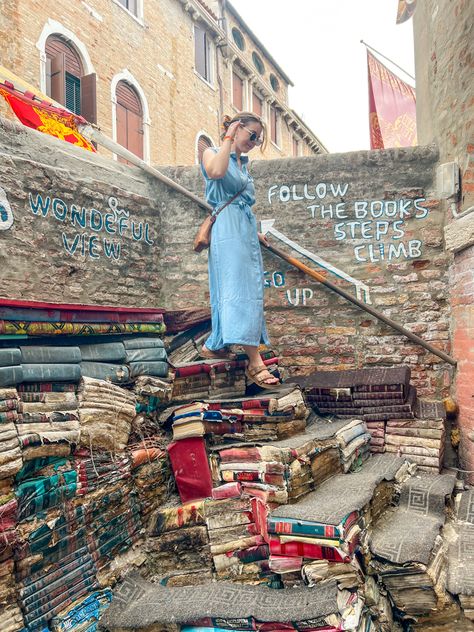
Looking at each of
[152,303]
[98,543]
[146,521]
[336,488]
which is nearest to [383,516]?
[336,488]

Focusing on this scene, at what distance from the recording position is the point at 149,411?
11.9 feet

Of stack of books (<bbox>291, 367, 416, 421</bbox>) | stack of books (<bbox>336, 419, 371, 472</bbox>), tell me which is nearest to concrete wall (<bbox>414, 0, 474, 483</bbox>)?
stack of books (<bbox>291, 367, 416, 421</bbox>)

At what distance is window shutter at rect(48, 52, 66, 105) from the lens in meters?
10.8

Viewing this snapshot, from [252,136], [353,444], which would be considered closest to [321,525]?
[353,444]

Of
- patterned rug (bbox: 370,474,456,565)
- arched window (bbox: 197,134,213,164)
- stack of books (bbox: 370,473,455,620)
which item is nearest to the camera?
stack of books (bbox: 370,473,455,620)

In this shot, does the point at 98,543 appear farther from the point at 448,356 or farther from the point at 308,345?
the point at 448,356

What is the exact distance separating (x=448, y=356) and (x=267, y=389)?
5.72 ft

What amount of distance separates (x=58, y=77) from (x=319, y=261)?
27.7 feet

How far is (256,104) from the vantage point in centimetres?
1992

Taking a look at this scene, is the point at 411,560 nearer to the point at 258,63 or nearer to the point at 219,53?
the point at 219,53

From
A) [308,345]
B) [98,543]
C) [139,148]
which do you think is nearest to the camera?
[98,543]

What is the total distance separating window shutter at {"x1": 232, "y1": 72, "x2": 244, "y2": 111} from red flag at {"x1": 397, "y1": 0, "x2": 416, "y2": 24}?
→ 13026mm

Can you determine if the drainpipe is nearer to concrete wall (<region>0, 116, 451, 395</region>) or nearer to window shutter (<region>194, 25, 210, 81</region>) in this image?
window shutter (<region>194, 25, 210, 81</region>)

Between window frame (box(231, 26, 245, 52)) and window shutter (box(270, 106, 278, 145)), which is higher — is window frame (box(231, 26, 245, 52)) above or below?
above
